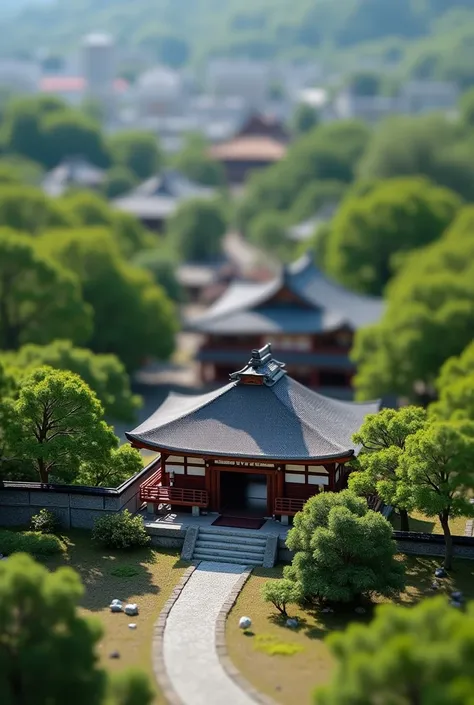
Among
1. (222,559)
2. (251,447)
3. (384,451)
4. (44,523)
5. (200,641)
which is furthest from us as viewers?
(44,523)

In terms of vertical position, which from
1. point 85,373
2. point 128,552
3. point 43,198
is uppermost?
point 43,198

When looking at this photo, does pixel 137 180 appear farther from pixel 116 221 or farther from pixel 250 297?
pixel 250 297

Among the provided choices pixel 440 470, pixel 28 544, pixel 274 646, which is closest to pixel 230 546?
pixel 28 544

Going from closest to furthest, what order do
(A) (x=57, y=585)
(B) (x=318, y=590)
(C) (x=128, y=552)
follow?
(A) (x=57, y=585) → (B) (x=318, y=590) → (C) (x=128, y=552)

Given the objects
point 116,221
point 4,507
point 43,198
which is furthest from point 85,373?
point 116,221

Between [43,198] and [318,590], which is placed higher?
[43,198]

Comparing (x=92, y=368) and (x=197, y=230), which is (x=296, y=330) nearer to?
(x=92, y=368)

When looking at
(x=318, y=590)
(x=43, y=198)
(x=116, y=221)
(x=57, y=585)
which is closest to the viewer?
(x=57, y=585)
